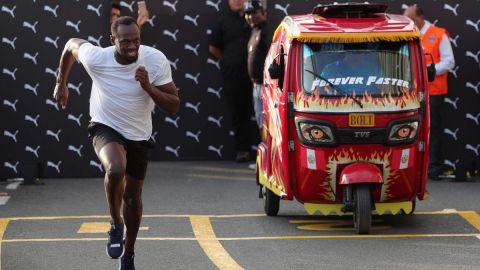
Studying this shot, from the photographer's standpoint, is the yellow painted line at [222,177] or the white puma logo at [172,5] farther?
the white puma logo at [172,5]

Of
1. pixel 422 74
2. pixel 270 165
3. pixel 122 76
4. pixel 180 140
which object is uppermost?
pixel 122 76

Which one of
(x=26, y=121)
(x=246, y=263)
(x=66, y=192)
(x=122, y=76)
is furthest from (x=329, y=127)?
(x=26, y=121)

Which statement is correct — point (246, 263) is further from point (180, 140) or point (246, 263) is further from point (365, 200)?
point (180, 140)

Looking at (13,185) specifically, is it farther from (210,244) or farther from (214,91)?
(210,244)

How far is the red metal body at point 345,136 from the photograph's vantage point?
11008 mm

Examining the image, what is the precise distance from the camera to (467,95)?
51.6 feet

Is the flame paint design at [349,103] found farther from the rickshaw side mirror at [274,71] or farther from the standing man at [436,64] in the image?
the standing man at [436,64]

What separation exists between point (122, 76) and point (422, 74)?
3.35 meters

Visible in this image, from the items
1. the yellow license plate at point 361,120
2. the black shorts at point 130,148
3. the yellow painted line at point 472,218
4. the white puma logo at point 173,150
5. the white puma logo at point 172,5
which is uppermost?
the black shorts at point 130,148

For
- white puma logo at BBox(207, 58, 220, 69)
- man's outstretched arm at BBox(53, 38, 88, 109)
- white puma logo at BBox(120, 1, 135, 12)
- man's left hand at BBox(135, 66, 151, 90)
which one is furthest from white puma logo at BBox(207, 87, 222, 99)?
man's left hand at BBox(135, 66, 151, 90)

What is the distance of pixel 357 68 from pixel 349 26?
40 centimetres

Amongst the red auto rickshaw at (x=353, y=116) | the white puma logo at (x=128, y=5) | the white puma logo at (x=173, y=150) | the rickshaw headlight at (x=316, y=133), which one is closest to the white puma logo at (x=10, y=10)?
the white puma logo at (x=128, y=5)

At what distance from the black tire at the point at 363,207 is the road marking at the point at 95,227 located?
6.60 feet

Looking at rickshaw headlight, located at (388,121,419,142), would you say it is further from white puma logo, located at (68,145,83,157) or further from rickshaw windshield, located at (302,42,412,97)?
white puma logo, located at (68,145,83,157)
